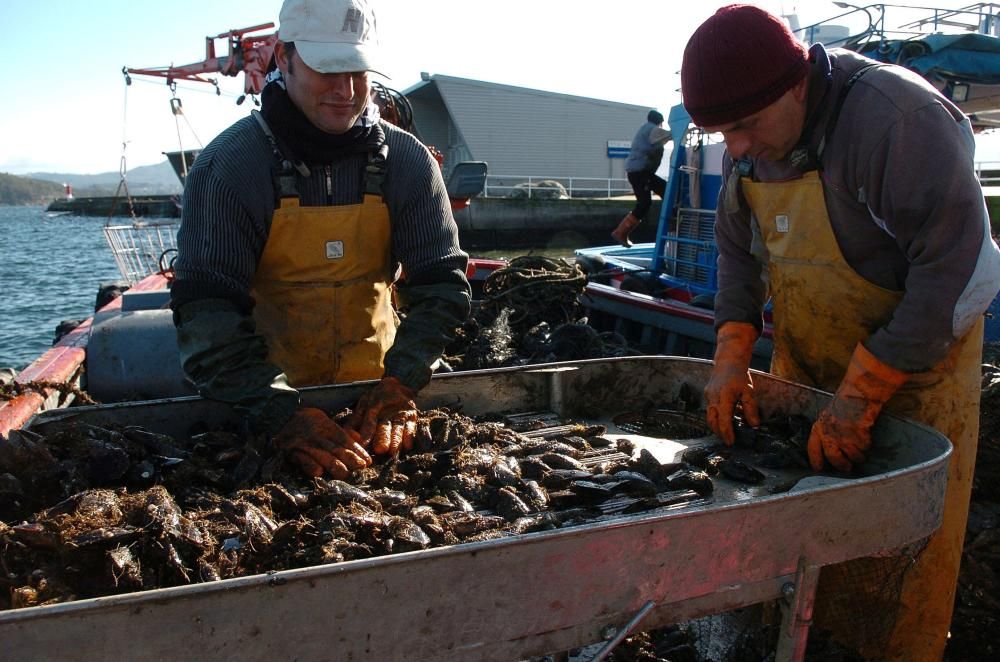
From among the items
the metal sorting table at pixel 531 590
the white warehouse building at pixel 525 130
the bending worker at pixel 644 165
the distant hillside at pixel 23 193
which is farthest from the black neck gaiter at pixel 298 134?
the distant hillside at pixel 23 193

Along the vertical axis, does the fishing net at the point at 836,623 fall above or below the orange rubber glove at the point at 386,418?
below

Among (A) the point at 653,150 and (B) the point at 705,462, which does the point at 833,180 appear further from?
(A) the point at 653,150

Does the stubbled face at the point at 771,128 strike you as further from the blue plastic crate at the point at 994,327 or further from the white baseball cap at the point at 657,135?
the white baseball cap at the point at 657,135

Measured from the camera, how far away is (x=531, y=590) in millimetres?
1762

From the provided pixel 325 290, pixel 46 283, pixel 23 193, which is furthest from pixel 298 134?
pixel 23 193

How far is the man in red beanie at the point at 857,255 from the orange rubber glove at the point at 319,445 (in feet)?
4.49

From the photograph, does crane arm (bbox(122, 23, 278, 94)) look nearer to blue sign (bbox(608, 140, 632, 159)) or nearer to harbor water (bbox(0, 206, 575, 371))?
harbor water (bbox(0, 206, 575, 371))

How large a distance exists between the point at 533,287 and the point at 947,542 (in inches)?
220

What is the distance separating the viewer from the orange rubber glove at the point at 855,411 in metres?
2.49

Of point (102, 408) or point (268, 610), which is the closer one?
point (268, 610)

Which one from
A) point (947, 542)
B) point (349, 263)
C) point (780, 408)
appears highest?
point (349, 263)

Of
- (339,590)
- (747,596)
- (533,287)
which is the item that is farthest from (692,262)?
(339,590)

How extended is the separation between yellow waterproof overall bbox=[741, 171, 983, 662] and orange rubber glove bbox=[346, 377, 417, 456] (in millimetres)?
1500

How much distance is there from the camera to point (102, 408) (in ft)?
8.90
